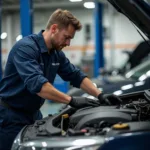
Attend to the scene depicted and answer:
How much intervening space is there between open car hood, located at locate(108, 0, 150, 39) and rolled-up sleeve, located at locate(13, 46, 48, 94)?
2.70 feet

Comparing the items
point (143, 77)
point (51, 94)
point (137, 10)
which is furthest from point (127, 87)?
point (137, 10)

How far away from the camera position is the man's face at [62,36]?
2.91m

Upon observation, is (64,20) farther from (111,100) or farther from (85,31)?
(85,31)

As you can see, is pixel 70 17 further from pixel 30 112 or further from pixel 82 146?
pixel 82 146

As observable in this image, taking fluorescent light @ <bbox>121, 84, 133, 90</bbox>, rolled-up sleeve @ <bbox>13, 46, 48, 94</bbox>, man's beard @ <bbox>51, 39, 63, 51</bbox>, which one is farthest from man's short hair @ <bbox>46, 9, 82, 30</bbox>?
fluorescent light @ <bbox>121, 84, 133, 90</bbox>

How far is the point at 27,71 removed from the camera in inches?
105

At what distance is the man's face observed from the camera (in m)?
2.91

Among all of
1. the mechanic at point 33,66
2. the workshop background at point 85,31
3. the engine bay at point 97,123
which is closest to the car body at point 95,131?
the engine bay at point 97,123

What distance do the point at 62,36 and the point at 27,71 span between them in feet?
1.57

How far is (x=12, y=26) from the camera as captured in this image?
17.7m

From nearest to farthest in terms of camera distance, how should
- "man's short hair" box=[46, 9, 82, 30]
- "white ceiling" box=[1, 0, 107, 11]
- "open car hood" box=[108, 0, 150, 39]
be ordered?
"open car hood" box=[108, 0, 150, 39] → "man's short hair" box=[46, 9, 82, 30] → "white ceiling" box=[1, 0, 107, 11]

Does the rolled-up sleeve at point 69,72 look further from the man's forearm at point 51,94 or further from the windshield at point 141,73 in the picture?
the windshield at point 141,73

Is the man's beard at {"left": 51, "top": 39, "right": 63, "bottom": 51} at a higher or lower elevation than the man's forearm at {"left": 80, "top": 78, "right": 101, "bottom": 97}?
higher

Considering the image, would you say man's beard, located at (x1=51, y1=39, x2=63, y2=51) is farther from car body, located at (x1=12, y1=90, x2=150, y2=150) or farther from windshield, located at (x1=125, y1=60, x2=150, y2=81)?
windshield, located at (x1=125, y1=60, x2=150, y2=81)
